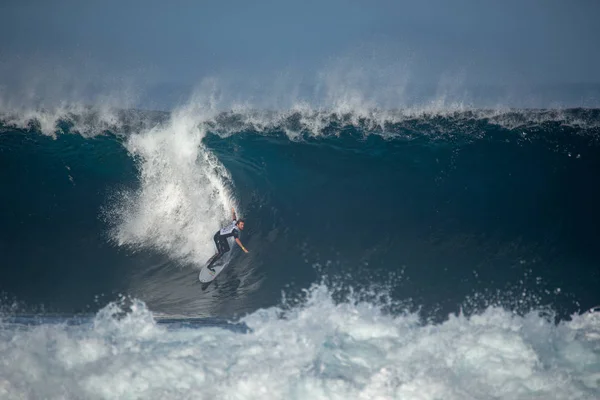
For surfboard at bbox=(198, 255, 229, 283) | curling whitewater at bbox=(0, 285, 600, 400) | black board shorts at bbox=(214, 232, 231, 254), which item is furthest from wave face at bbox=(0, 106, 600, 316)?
curling whitewater at bbox=(0, 285, 600, 400)

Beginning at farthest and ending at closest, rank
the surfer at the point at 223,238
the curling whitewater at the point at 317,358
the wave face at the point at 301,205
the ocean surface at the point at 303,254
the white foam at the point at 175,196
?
1. the white foam at the point at 175,196
2. the surfer at the point at 223,238
3. the wave face at the point at 301,205
4. the ocean surface at the point at 303,254
5. the curling whitewater at the point at 317,358

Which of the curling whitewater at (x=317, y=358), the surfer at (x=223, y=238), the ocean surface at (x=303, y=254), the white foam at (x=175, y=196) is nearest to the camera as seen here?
the curling whitewater at (x=317, y=358)

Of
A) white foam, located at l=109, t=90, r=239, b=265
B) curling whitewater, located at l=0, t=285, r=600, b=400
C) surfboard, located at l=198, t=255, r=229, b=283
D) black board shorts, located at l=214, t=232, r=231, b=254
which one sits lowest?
curling whitewater, located at l=0, t=285, r=600, b=400

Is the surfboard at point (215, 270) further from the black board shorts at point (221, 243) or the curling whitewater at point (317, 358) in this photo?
the curling whitewater at point (317, 358)

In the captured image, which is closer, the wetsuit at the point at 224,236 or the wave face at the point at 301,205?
the wave face at the point at 301,205

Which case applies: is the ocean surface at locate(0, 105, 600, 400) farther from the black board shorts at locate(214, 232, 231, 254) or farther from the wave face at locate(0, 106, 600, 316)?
the black board shorts at locate(214, 232, 231, 254)

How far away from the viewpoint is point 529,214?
9.58 metres

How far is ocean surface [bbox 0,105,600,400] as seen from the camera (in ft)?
21.8

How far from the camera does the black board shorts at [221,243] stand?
30.0 feet

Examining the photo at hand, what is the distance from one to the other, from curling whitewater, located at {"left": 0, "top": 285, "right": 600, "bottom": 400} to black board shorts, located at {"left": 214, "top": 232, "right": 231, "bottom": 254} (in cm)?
162

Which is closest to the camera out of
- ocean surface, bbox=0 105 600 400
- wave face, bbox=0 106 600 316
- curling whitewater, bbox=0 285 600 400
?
curling whitewater, bbox=0 285 600 400

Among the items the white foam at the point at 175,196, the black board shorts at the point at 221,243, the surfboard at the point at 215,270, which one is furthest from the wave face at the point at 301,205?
the black board shorts at the point at 221,243

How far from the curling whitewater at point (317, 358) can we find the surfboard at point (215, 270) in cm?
128

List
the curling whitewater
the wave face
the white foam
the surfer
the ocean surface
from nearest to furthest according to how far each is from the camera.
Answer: the curling whitewater
the ocean surface
the wave face
the surfer
the white foam
